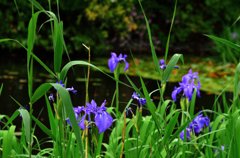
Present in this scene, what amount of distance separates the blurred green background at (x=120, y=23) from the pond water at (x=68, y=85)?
138 cm

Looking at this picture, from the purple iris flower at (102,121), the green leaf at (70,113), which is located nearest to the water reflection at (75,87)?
the purple iris flower at (102,121)

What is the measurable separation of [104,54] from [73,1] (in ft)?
5.11

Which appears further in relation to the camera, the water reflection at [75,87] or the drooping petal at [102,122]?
the water reflection at [75,87]

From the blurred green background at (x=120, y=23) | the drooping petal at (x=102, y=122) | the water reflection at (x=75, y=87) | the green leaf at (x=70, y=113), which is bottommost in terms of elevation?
the water reflection at (x=75, y=87)

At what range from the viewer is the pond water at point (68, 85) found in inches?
157

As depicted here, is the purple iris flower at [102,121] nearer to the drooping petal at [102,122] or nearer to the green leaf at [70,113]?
the drooping petal at [102,122]

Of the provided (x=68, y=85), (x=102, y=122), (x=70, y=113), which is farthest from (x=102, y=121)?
(x=68, y=85)

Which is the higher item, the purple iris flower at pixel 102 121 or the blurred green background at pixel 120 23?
the blurred green background at pixel 120 23

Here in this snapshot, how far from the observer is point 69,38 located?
320 inches

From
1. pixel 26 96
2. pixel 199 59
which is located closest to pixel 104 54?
pixel 199 59

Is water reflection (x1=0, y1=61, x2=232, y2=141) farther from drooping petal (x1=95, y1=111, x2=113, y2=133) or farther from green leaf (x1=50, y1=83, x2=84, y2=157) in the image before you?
green leaf (x1=50, y1=83, x2=84, y2=157)

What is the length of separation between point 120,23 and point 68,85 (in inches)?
133

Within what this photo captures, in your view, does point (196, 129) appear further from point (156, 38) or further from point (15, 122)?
point (156, 38)

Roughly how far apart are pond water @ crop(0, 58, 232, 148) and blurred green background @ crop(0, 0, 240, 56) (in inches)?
54.3
